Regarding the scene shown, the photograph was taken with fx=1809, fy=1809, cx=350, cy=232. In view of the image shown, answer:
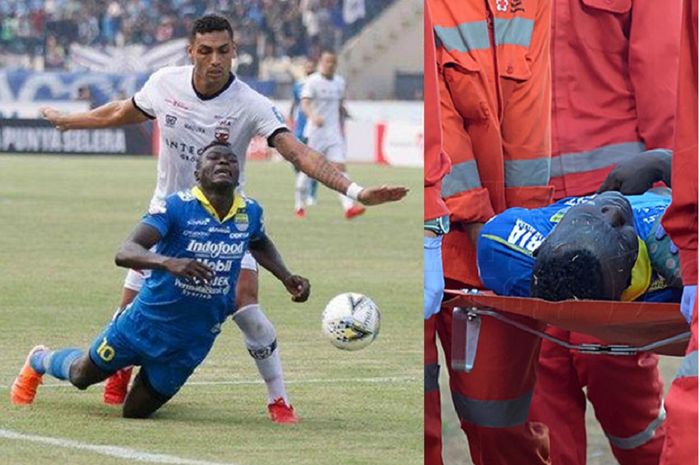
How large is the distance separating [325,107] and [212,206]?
48.1ft

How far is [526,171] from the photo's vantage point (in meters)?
6.18

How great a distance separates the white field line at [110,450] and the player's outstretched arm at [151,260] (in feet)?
2.11

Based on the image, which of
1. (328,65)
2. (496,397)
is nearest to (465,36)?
(496,397)

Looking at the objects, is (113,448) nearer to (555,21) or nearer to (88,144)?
(555,21)

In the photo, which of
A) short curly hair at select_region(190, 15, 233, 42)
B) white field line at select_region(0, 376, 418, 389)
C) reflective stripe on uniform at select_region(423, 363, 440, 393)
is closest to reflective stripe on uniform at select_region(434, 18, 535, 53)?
reflective stripe on uniform at select_region(423, 363, 440, 393)

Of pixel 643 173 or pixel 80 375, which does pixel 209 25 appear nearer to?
pixel 80 375

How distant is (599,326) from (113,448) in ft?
6.51

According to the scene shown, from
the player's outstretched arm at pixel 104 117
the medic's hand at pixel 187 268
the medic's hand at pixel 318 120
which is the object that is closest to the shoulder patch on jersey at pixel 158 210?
the medic's hand at pixel 187 268

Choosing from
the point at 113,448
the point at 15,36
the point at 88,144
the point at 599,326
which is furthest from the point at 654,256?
the point at 15,36

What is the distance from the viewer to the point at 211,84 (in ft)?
23.3

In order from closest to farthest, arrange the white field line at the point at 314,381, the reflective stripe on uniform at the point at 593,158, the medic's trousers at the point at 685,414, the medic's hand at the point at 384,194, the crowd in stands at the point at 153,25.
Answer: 1. the medic's trousers at the point at 685,414
2. the medic's hand at the point at 384,194
3. the reflective stripe on uniform at the point at 593,158
4. the white field line at the point at 314,381
5. the crowd in stands at the point at 153,25

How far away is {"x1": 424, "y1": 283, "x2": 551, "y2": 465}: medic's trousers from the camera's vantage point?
19.6 feet

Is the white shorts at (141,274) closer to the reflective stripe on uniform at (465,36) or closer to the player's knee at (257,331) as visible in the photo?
the player's knee at (257,331)

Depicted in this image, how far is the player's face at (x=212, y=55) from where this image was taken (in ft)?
22.6
